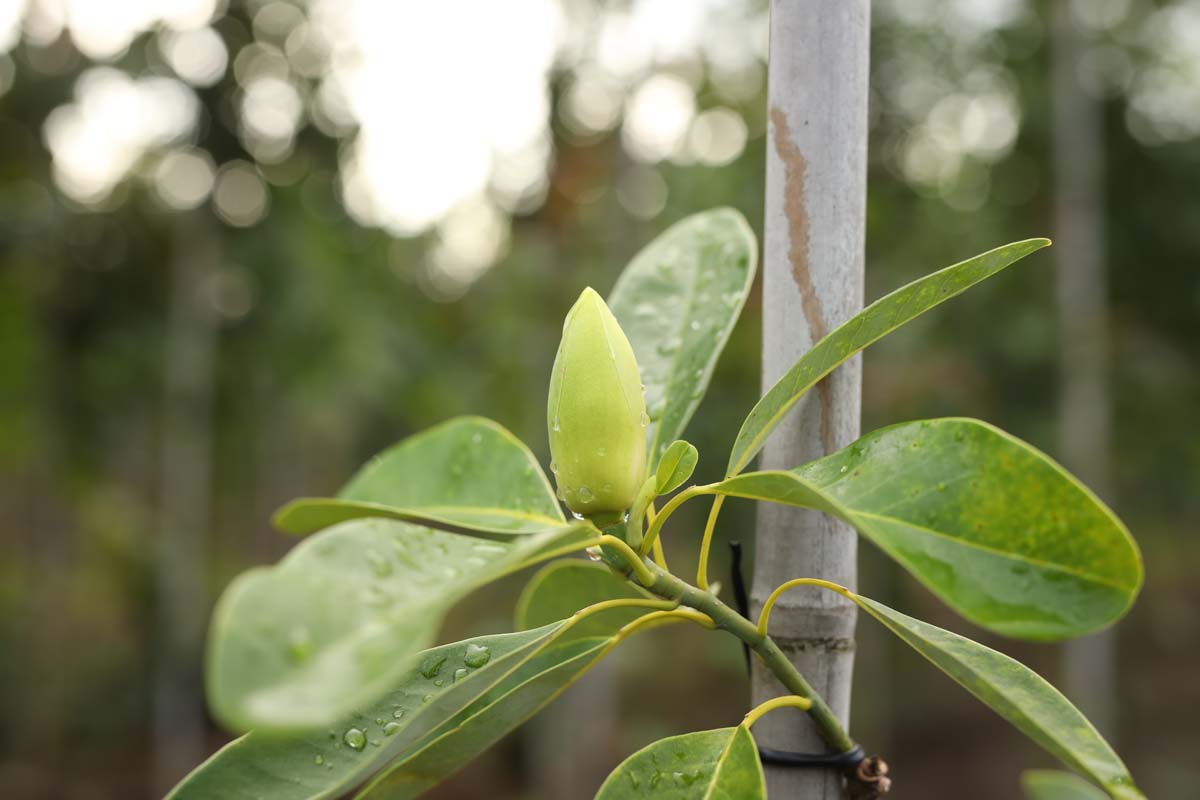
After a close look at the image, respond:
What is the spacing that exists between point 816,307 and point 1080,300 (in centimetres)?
474

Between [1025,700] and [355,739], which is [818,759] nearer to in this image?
[1025,700]

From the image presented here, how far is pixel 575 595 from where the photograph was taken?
2.17 feet

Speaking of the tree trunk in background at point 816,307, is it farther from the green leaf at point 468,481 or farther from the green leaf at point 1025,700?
the green leaf at point 468,481

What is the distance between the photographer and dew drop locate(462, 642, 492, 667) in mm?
572

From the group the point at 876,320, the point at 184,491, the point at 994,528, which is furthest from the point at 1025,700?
the point at 184,491

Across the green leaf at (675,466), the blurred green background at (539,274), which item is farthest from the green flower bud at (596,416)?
the blurred green background at (539,274)

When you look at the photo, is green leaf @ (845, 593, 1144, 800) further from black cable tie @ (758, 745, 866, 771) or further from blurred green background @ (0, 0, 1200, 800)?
blurred green background @ (0, 0, 1200, 800)

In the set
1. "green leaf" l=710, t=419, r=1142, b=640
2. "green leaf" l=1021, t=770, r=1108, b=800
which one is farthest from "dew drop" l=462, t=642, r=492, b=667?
"green leaf" l=1021, t=770, r=1108, b=800

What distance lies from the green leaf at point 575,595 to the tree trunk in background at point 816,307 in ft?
0.33

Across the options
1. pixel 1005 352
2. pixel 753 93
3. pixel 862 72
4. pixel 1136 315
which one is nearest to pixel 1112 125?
pixel 1136 315

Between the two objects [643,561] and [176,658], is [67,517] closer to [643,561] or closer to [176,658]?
[176,658]

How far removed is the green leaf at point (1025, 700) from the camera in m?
0.43

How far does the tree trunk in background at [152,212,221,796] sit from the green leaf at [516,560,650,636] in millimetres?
5408

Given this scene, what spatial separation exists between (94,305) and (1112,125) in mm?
6133
